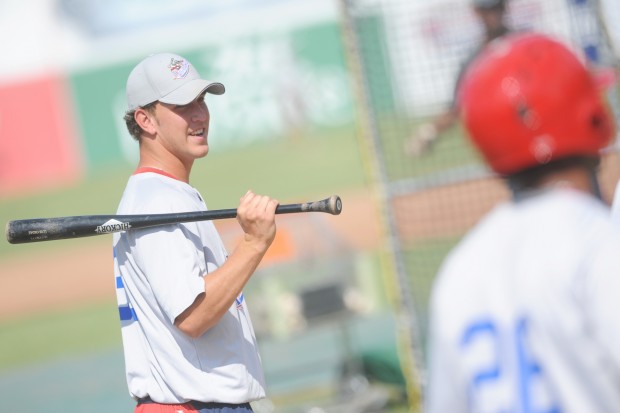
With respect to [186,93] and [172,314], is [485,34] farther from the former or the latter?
[172,314]

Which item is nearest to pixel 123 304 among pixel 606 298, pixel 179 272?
pixel 179 272

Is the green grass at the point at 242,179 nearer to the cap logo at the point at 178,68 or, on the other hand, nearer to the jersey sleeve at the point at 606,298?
the cap logo at the point at 178,68

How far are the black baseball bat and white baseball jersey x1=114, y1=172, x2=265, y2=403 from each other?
0.17 feet

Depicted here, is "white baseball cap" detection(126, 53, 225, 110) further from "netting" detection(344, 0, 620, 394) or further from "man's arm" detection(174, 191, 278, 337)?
"netting" detection(344, 0, 620, 394)

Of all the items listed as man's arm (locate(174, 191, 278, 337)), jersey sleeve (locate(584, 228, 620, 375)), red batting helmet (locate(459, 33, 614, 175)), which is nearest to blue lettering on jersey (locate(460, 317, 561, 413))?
jersey sleeve (locate(584, 228, 620, 375))

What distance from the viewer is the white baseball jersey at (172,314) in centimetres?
344

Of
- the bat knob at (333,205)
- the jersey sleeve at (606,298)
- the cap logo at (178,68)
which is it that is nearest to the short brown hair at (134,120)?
the cap logo at (178,68)

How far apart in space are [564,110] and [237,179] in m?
23.3

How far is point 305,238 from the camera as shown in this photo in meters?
9.18

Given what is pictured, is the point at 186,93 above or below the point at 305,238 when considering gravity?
above

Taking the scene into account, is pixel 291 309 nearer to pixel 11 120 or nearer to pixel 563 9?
pixel 563 9

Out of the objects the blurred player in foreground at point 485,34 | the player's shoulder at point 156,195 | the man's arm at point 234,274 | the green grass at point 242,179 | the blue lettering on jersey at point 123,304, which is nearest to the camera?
the man's arm at point 234,274

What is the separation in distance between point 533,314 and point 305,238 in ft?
23.7

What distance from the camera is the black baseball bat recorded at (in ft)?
11.5
